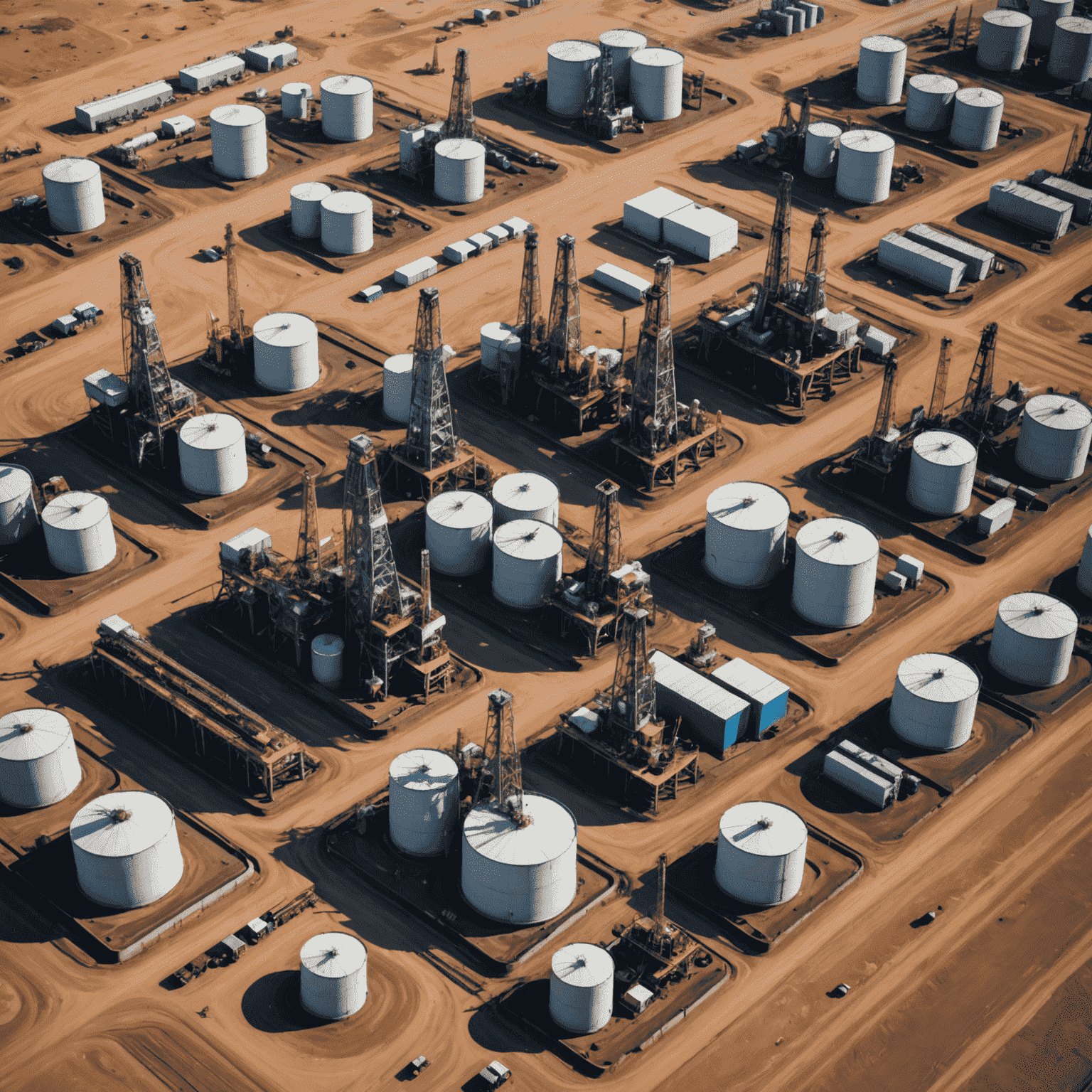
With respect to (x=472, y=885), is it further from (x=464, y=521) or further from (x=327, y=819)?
(x=464, y=521)

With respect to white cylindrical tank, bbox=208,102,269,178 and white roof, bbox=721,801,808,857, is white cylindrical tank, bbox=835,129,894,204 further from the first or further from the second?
white roof, bbox=721,801,808,857

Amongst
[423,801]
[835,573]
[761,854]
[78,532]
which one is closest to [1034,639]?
[835,573]

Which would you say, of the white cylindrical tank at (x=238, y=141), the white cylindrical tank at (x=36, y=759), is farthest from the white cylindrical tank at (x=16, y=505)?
the white cylindrical tank at (x=238, y=141)

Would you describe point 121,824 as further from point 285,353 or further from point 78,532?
point 285,353

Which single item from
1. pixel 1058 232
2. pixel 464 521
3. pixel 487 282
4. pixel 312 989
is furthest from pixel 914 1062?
pixel 1058 232

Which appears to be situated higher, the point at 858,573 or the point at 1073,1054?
the point at 858,573

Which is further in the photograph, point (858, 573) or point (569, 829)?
point (858, 573)

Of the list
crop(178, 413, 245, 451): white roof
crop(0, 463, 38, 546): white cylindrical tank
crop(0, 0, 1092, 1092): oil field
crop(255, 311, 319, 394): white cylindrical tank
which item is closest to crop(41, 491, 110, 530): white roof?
crop(0, 0, 1092, 1092): oil field

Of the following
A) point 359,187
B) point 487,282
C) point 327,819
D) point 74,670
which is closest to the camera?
point 327,819

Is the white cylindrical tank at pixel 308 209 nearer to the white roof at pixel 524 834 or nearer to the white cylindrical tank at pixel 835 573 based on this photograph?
the white cylindrical tank at pixel 835 573
